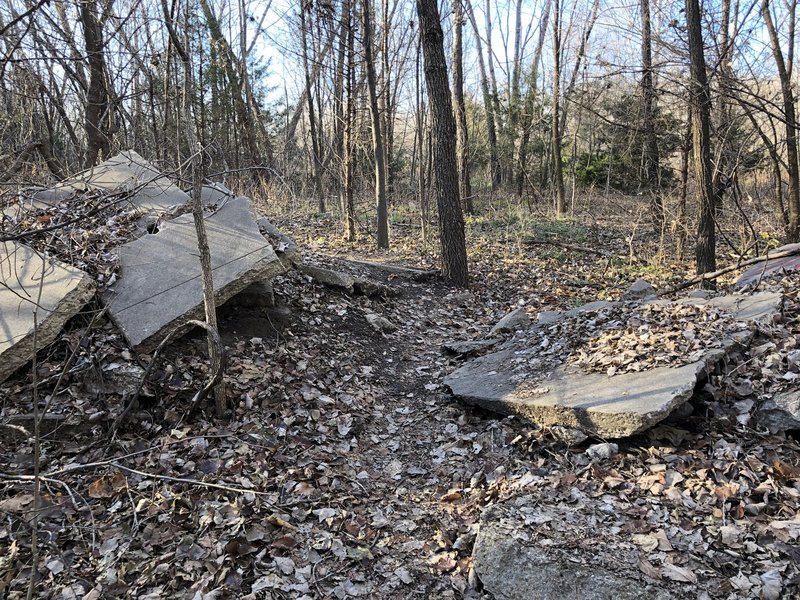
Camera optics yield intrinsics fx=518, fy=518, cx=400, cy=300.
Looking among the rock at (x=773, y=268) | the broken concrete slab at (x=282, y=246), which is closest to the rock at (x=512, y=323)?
the rock at (x=773, y=268)

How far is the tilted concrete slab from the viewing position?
3.55 meters

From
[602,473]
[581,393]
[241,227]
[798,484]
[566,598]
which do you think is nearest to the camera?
[566,598]

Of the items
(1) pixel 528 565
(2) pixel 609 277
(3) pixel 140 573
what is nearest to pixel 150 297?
(3) pixel 140 573

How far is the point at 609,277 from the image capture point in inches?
362

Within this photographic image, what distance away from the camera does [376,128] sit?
9.91 m

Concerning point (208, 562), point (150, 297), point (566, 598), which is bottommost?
point (566, 598)

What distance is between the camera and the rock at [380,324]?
20.5 feet

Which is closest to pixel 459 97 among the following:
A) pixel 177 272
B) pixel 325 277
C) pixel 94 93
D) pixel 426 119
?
pixel 426 119

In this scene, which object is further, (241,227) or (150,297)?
(241,227)

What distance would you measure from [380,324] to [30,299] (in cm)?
349

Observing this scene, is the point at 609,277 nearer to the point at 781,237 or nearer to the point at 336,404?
the point at 781,237

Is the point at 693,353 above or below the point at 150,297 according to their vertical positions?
below

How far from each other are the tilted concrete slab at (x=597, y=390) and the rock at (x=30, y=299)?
3314 mm

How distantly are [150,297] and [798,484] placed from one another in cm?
491
